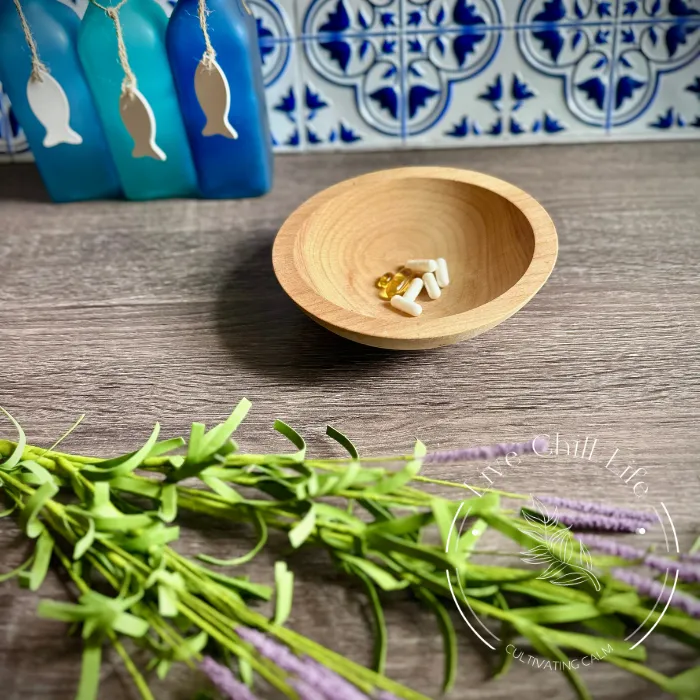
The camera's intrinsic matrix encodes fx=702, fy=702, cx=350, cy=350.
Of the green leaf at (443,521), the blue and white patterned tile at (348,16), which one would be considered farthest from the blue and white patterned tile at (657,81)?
the green leaf at (443,521)

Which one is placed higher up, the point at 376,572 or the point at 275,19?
the point at 275,19

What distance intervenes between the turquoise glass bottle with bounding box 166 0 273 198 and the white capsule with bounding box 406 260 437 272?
28 centimetres

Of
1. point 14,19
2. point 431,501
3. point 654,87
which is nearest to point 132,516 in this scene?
point 431,501

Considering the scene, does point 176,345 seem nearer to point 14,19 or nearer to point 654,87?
point 14,19

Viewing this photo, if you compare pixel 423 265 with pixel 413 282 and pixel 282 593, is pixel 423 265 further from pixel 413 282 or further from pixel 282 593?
pixel 282 593

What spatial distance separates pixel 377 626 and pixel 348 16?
797 millimetres

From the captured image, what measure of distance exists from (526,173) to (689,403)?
45cm

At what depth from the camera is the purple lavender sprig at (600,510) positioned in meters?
0.56

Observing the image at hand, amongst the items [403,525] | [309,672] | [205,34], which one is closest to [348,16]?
[205,34]

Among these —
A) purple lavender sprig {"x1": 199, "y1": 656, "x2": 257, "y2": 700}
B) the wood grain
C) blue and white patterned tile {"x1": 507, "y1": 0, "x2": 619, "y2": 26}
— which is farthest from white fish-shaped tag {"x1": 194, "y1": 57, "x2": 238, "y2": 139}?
purple lavender sprig {"x1": 199, "y1": 656, "x2": 257, "y2": 700}

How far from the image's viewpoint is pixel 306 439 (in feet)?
2.12

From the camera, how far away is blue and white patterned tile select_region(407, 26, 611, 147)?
979mm

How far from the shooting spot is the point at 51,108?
0.87 meters

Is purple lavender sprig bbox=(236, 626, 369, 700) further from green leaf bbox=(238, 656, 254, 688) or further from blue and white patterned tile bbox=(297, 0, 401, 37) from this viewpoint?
blue and white patterned tile bbox=(297, 0, 401, 37)
